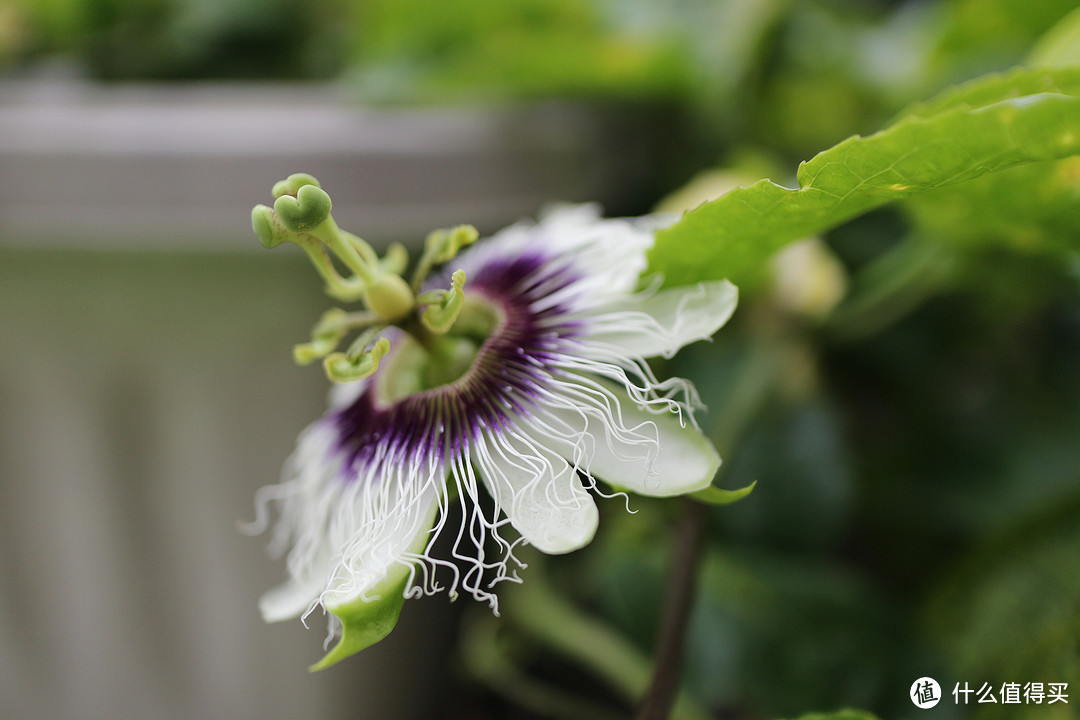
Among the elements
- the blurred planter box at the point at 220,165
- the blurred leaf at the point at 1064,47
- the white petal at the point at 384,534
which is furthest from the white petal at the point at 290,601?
the blurred leaf at the point at 1064,47

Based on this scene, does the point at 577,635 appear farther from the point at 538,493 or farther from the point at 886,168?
the point at 886,168

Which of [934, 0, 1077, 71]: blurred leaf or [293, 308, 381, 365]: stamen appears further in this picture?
[934, 0, 1077, 71]: blurred leaf

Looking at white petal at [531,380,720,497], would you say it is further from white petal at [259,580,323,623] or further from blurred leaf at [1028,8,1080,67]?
blurred leaf at [1028,8,1080,67]

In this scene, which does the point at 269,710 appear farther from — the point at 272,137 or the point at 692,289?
the point at 692,289

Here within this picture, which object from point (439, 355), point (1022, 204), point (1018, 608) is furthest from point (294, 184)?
point (1018, 608)

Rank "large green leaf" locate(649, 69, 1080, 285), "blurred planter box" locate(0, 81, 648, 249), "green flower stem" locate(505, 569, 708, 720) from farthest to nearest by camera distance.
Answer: "green flower stem" locate(505, 569, 708, 720) → "blurred planter box" locate(0, 81, 648, 249) → "large green leaf" locate(649, 69, 1080, 285)

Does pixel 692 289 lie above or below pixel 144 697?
above

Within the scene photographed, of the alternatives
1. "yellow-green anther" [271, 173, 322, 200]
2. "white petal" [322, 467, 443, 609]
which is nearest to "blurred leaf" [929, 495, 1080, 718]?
"white petal" [322, 467, 443, 609]

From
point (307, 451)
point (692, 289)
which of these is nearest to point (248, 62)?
point (307, 451)
